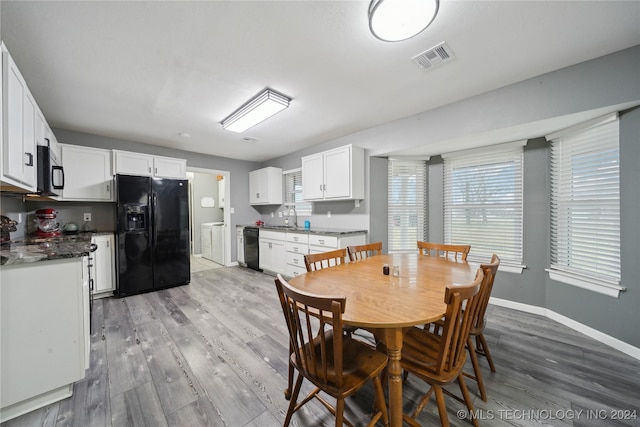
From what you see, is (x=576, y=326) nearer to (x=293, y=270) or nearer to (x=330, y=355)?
(x=330, y=355)

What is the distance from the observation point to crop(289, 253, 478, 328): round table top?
3.64ft

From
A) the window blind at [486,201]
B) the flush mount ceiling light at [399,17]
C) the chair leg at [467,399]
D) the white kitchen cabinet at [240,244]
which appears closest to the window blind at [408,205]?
the window blind at [486,201]

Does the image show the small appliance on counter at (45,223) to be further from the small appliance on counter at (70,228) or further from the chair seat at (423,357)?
the chair seat at (423,357)

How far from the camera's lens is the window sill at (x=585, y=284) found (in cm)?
211

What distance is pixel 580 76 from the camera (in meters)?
2.07

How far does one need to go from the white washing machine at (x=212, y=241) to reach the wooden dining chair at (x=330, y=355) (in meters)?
4.79

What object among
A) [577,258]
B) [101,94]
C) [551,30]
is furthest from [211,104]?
[577,258]

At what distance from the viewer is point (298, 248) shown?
407 cm

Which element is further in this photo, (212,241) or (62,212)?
(212,241)

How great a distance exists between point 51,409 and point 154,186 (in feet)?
9.35

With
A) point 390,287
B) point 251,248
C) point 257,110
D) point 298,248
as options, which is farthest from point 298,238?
point 390,287

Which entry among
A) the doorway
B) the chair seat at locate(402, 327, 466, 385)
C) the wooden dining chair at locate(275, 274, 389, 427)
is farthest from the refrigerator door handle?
the chair seat at locate(402, 327, 466, 385)

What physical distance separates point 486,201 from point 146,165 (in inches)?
202

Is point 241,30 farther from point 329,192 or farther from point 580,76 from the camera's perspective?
point 580,76
